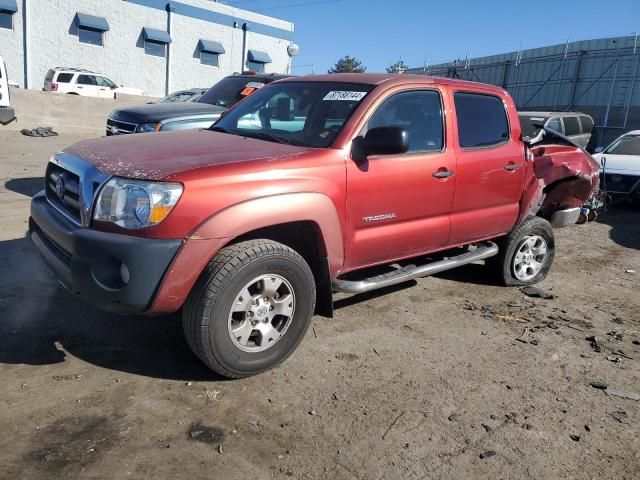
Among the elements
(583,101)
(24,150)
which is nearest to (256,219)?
(24,150)

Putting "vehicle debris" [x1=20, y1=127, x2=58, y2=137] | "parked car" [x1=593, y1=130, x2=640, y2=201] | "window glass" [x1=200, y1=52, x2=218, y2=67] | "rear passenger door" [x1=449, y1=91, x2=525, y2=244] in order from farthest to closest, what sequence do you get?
"window glass" [x1=200, y1=52, x2=218, y2=67] < "vehicle debris" [x1=20, y1=127, x2=58, y2=137] < "parked car" [x1=593, y1=130, x2=640, y2=201] < "rear passenger door" [x1=449, y1=91, x2=525, y2=244]

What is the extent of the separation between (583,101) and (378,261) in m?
20.6

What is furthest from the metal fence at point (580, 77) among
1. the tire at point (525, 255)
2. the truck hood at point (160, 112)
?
the truck hood at point (160, 112)

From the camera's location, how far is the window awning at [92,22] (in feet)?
86.1

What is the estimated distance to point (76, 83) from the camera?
23047 millimetres

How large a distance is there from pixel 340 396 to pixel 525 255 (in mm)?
3088

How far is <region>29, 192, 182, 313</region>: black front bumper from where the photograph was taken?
2922mm

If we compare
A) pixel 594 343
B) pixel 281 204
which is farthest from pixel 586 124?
pixel 281 204

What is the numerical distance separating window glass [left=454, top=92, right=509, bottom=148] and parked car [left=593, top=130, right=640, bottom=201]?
6.27m

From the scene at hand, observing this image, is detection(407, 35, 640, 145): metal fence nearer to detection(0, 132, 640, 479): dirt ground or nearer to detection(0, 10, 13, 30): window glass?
detection(0, 132, 640, 479): dirt ground

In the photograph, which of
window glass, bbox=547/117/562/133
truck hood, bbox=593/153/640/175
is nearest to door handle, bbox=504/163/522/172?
truck hood, bbox=593/153/640/175

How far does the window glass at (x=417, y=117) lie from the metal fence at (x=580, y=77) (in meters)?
15.9

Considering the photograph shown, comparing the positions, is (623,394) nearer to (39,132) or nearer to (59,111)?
(39,132)

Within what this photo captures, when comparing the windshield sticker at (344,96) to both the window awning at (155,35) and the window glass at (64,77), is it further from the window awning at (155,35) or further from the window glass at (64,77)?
the window awning at (155,35)
